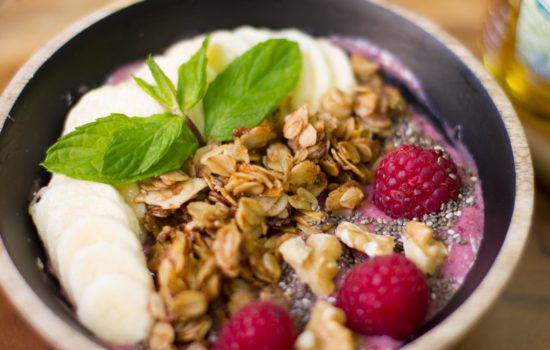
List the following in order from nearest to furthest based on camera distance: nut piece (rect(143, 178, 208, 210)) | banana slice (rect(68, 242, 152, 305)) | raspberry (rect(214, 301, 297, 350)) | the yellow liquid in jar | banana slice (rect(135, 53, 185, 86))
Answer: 1. raspberry (rect(214, 301, 297, 350))
2. banana slice (rect(68, 242, 152, 305))
3. nut piece (rect(143, 178, 208, 210))
4. banana slice (rect(135, 53, 185, 86))
5. the yellow liquid in jar

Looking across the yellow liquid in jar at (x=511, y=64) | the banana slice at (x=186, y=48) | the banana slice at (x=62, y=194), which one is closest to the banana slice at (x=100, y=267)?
the banana slice at (x=62, y=194)

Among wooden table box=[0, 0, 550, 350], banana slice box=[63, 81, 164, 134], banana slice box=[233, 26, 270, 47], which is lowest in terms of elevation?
wooden table box=[0, 0, 550, 350]

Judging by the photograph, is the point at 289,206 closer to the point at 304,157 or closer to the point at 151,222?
the point at 304,157

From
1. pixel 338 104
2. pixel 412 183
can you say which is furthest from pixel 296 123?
pixel 412 183

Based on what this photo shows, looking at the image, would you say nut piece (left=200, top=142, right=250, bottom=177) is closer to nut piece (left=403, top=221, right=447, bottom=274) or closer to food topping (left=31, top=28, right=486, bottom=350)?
food topping (left=31, top=28, right=486, bottom=350)

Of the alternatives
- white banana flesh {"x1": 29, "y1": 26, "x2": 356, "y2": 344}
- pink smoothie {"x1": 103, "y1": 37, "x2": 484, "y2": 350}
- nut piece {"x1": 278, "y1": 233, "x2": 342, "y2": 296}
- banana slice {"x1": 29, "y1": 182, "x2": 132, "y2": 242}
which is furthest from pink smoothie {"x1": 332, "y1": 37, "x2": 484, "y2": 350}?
banana slice {"x1": 29, "y1": 182, "x2": 132, "y2": 242}
